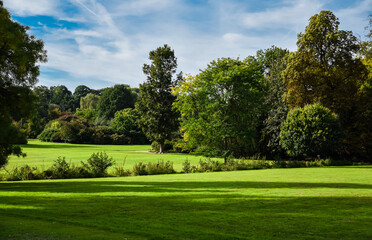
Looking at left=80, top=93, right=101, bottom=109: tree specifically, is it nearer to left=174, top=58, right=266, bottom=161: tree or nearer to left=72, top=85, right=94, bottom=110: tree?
left=72, top=85, right=94, bottom=110: tree


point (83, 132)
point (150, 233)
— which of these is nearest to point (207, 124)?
point (150, 233)

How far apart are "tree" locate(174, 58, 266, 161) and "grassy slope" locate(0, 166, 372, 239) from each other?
14216mm

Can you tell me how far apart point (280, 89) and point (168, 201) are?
31099 mm

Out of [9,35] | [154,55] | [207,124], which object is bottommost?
[207,124]

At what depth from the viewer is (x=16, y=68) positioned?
12695 mm

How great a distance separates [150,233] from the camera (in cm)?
627

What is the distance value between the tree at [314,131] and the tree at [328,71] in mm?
4512

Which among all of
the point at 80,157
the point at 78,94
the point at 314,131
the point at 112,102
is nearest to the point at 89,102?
the point at 78,94

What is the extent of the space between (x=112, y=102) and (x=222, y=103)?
67.9 m

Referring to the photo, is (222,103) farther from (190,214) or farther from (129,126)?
(129,126)

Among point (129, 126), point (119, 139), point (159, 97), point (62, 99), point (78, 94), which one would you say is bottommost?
point (119, 139)

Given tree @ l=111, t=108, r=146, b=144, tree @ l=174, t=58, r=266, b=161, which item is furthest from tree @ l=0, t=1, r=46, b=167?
tree @ l=111, t=108, r=146, b=144

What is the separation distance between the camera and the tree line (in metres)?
13.2

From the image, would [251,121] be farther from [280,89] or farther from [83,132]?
[83,132]
